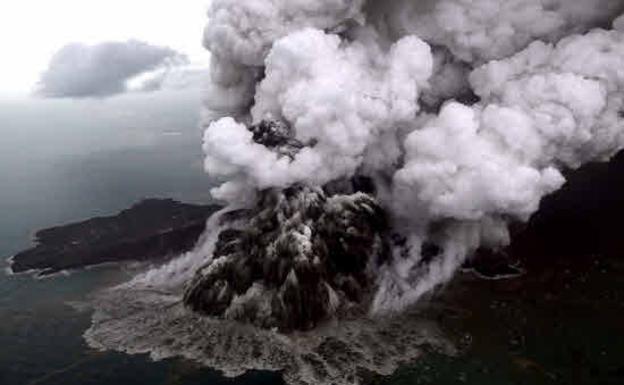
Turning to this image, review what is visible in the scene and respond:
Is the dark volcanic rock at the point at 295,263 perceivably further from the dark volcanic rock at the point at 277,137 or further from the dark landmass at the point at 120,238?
the dark landmass at the point at 120,238

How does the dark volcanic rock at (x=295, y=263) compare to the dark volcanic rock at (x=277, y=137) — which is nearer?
the dark volcanic rock at (x=295, y=263)

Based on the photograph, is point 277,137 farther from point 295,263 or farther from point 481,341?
point 481,341

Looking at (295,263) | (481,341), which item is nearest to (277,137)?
(295,263)

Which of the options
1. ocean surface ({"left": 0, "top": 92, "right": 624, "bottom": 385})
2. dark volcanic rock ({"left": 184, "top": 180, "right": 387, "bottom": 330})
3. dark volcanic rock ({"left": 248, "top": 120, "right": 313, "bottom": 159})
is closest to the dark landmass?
ocean surface ({"left": 0, "top": 92, "right": 624, "bottom": 385})

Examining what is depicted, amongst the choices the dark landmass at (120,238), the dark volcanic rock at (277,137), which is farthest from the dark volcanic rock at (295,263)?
the dark landmass at (120,238)

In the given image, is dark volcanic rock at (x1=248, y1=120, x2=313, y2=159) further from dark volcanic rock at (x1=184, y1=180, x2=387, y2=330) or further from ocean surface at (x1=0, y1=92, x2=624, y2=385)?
ocean surface at (x1=0, y1=92, x2=624, y2=385)

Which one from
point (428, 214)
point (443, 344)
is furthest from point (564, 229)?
point (443, 344)

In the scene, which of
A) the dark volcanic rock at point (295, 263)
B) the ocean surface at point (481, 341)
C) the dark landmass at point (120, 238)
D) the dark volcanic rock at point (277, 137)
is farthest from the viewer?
the dark landmass at point (120, 238)
